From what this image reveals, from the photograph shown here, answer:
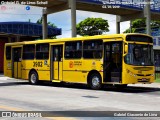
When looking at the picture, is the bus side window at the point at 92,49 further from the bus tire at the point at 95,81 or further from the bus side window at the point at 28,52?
the bus side window at the point at 28,52

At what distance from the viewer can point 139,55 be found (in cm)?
2023

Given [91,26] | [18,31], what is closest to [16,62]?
[18,31]

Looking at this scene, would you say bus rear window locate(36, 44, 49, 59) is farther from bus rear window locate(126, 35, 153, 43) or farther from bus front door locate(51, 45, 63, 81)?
bus rear window locate(126, 35, 153, 43)

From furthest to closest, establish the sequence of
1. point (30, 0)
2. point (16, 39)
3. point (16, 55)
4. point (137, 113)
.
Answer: point (16, 39)
point (30, 0)
point (16, 55)
point (137, 113)

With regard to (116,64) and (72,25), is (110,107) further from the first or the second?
(72,25)

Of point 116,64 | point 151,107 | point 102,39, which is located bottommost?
point 151,107

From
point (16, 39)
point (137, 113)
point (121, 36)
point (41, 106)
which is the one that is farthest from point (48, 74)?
point (16, 39)

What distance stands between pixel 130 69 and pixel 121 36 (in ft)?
5.70

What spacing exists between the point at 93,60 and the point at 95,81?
1143 mm

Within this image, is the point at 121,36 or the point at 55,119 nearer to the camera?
the point at 55,119

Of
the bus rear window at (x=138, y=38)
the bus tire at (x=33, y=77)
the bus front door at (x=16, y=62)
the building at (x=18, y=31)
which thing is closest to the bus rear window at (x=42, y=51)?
the bus tire at (x=33, y=77)

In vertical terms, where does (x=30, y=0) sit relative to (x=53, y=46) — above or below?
above

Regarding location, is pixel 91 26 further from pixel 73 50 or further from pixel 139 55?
pixel 139 55

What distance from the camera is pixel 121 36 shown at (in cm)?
1994
